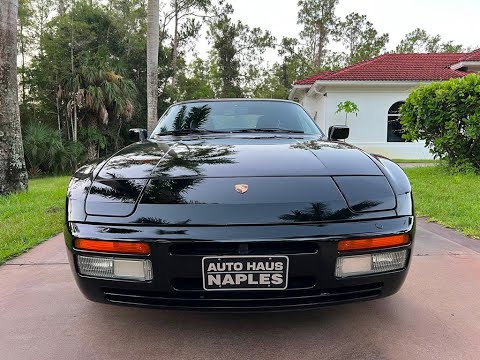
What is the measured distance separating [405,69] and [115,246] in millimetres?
16568

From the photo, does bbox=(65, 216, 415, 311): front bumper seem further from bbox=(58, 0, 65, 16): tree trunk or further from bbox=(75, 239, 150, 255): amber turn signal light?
bbox=(58, 0, 65, 16): tree trunk

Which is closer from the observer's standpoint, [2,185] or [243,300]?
[243,300]

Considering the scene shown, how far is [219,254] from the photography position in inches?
65.3

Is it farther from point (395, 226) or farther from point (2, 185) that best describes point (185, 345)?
point (2, 185)

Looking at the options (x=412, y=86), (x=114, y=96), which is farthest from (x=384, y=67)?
(x=114, y=96)

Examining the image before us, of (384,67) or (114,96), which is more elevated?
(384,67)

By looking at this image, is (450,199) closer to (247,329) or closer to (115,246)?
(247,329)

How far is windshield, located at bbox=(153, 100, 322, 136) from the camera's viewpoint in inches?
122

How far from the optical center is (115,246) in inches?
67.4

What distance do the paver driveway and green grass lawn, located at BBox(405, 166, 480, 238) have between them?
1.75m

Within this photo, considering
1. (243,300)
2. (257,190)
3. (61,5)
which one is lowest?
(243,300)

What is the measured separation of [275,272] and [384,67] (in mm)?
16226

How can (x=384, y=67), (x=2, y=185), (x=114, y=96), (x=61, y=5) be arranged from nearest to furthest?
(x=2, y=185)
(x=384, y=67)
(x=114, y=96)
(x=61, y=5)

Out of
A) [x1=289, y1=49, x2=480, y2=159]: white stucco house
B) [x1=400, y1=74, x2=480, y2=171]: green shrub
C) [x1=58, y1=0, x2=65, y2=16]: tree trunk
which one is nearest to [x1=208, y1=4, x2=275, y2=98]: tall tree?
[x1=58, y1=0, x2=65, y2=16]: tree trunk
